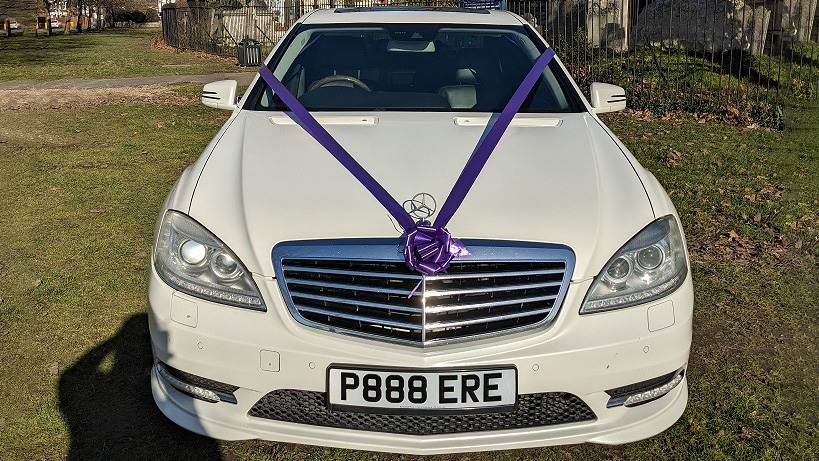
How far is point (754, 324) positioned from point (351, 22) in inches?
107

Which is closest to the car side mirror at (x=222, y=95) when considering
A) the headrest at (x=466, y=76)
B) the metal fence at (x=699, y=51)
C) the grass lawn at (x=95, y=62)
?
the headrest at (x=466, y=76)

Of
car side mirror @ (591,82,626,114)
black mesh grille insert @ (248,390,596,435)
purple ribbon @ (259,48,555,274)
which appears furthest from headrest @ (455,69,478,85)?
black mesh grille insert @ (248,390,596,435)

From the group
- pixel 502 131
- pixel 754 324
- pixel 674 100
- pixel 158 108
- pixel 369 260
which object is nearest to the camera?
pixel 369 260

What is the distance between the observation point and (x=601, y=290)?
2.78 meters

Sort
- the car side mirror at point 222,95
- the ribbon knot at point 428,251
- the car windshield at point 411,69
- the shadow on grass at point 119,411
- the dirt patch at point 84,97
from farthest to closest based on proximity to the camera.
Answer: the dirt patch at point 84,97 < the car side mirror at point 222,95 < the car windshield at point 411,69 < the shadow on grass at point 119,411 < the ribbon knot at point 428,251

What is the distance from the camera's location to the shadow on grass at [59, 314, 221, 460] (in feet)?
10.6

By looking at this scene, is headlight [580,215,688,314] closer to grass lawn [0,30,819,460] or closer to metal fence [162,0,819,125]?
grass lawn [0,30,819,460]

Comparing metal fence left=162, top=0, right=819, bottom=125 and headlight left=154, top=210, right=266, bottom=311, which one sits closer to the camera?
headlight left=154, top=210, right=266, bottom=311

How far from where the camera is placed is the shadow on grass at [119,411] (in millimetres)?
3230

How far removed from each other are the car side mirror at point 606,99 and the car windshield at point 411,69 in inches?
8.0

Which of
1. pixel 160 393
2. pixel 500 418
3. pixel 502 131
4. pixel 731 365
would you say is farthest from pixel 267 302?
pixel 731 365

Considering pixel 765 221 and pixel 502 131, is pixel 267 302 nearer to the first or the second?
pixel 502 131

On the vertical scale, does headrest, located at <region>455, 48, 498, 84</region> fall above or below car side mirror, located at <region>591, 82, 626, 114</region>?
above

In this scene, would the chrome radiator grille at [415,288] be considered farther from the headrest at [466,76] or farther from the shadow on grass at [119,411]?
the headrest at [466,76]
